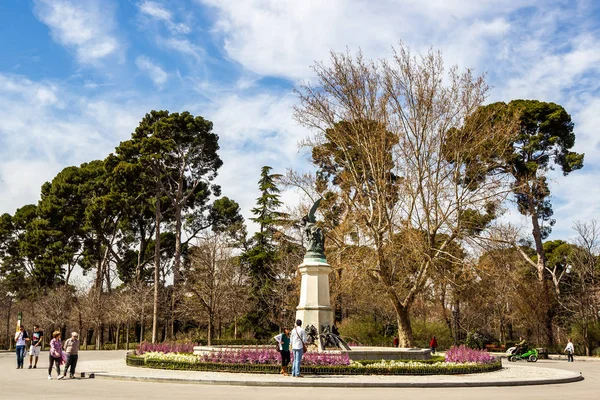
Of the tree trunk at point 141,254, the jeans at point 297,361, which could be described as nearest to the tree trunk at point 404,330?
the jeans at point 297,361

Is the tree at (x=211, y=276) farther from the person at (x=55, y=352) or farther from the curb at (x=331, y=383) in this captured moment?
the curb at (x=331, y=383)

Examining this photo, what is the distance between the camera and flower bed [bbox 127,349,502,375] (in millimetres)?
16234

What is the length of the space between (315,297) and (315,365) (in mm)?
4434

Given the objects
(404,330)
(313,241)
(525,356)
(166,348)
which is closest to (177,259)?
(166,348)

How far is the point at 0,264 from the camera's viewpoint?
52.8 metres

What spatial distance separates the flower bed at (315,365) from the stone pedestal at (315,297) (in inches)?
118

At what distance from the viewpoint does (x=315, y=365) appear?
16.1 metres

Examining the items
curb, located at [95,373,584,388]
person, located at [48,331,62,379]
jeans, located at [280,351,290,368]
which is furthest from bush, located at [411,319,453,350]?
person, located at [48,331,62,379]

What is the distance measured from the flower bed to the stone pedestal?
299 cm

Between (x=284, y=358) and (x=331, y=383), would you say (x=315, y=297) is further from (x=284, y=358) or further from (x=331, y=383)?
(x=331, y=383)

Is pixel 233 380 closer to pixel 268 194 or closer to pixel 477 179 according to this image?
pixel 477 179

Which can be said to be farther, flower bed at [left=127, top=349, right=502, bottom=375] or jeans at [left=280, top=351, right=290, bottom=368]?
flower bed at [left=127, top=349, right=502, bottom=375]

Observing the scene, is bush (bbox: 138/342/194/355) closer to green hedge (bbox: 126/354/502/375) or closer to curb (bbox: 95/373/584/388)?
green hedge (bbox: 126/354/502/375)

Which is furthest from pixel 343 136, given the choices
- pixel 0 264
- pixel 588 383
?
pixel 0 264
